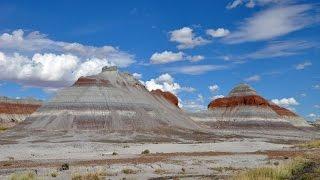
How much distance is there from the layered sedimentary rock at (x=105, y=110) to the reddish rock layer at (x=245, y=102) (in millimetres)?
47130

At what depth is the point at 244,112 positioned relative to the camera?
6826 inches

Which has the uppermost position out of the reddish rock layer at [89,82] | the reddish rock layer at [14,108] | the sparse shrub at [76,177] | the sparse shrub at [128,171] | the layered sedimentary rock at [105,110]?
the reddish rock layer at [89,82]

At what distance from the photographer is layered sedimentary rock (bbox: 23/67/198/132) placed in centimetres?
11219

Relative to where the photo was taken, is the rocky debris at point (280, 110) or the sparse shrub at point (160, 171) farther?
the rocky debris at point (280, 110)

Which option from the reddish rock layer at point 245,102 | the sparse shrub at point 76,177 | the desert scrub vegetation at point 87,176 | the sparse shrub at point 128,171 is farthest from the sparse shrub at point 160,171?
the reddish rock layer at point 245,102

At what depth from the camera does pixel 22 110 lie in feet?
620

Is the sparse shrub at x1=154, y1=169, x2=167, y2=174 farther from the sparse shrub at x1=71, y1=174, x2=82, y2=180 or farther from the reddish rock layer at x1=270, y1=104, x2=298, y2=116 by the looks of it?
the reddish rock layer at x1=270, y1=104, x2=298, y2=116

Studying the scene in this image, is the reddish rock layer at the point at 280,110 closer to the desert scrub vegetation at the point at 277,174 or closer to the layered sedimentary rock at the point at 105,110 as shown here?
the layered sedimentary rock at the point at 105,110

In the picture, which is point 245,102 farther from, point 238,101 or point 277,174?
point 277,174

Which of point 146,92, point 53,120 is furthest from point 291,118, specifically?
point 53,120

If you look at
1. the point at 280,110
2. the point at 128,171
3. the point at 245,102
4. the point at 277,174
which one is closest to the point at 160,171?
the point at 128,171

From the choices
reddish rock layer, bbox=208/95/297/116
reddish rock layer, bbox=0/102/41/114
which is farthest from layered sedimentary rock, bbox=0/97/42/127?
reddish rock layer, bbox=208/95/297/116

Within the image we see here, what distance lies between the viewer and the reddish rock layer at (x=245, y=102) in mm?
175650

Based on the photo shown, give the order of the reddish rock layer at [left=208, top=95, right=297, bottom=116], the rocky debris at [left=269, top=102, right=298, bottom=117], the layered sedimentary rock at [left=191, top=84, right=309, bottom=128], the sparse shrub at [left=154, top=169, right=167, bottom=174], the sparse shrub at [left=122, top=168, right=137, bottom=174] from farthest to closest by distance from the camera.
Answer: the rocky debris at [left=269, top=102, right=298, bottom=117] < the reddish rock layer at [left=208, top=95, right=297, bottom=116] < the layered sedimentary rock at [left=191, top=84, right=309, bottom=128] < the sparse shrub at [left=154, top=169, right=167, bottom=174] < the sparse shrub at [left=122, top=168, right=137, bottom=174]
